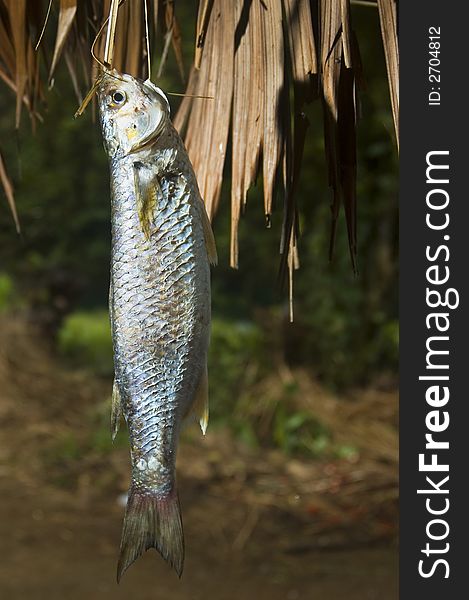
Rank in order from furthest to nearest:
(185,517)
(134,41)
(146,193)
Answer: (185,517), (134,41), (146,193)

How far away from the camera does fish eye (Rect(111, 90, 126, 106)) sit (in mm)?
1470

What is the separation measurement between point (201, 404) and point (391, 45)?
2.56ft

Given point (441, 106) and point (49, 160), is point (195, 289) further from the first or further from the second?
point (49, 160)

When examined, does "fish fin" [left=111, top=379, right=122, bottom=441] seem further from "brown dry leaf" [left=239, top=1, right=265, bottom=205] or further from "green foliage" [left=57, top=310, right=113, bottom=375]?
"green foliage" [left=57, top=310, right=113, bottom=375]

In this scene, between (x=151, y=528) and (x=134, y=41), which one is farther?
(x=134, y=41)

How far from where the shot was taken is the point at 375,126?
7.29 meters

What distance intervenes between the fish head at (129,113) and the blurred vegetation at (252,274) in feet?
17.3

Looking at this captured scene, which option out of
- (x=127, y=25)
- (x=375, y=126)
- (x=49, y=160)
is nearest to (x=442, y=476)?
(x=127, y=25)

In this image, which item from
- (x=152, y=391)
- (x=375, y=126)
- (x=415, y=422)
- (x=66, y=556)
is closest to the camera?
(x=152, y=391)

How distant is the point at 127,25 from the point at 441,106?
74 cm

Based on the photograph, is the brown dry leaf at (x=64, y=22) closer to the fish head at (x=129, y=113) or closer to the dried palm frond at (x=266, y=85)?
the dried palm frond at (x=266, y=85)

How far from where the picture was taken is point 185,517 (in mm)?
5859

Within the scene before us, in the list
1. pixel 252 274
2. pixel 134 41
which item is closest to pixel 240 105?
pixel 134 41

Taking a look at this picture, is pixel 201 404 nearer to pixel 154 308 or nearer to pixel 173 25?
pixel 154 308
